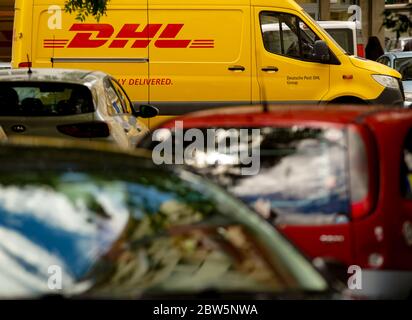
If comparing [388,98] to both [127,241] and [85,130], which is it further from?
[127,241]

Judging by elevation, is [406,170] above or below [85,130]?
above

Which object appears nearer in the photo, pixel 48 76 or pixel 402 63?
pixel 48 76

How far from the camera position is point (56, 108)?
445 inches

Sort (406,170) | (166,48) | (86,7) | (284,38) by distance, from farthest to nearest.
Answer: (284,38) → (166,48) → (86,7) → (406,170)

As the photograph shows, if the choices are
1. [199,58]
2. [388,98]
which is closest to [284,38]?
[199,58]

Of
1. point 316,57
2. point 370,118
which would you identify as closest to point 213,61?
point 316,57

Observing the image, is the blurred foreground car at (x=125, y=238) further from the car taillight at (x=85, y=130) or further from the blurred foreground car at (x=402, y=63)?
the blurred foreground car at (x=402, y=63)

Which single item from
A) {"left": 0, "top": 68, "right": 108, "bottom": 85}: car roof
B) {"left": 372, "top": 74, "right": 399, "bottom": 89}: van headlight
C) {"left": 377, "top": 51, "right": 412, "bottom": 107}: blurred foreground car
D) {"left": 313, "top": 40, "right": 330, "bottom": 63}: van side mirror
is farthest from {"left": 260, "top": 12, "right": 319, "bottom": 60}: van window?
{"left": 377, "top": 51, "right": 412, "bottom": 107}: blurred foreground car

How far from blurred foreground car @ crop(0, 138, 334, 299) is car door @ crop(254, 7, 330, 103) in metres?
12.6

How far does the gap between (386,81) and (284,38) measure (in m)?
1.80

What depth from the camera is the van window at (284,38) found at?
16750 millimetres

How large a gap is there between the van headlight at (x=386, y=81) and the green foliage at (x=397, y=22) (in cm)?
1065
